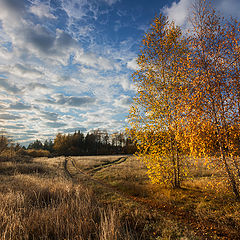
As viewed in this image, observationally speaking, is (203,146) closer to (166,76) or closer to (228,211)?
(228,211)

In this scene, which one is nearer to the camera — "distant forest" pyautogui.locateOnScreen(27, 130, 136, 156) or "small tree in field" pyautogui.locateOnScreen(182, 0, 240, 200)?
"small tree in field" pyautogui.locateOnScreen(182, 0, 240, 200)

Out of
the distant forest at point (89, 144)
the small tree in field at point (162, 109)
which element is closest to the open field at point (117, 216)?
the small tree in field at point (162, 109)

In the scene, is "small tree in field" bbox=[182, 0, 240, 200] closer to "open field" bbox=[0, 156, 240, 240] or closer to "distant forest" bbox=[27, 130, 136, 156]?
"open field" bbox=[0, 156, 240, 240]

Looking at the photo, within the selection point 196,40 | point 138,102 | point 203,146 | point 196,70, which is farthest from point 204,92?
point 138,102

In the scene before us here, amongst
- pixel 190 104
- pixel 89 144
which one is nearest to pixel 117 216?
pixel 190 104

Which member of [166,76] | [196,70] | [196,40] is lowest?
[196,70]

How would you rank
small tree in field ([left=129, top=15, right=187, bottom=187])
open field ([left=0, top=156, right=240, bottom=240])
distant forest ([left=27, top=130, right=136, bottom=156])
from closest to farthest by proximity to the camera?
open field ([left=0, top=156, right=240, bottom=240]) < small tree in field ([left=129, top=15, right=187, bottom=187]) < distant forest ([left=27, top=130, right=136, bottom=156])

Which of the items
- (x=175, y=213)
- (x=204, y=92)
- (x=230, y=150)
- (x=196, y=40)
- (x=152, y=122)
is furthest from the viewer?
(x=152, y=122)

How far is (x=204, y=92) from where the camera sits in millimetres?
7941

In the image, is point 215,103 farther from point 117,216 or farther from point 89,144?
point 89,144

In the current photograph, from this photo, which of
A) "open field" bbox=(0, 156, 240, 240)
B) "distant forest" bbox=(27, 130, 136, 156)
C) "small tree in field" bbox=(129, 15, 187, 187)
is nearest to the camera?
"open field" bbox=(0, 156, 240, 240)

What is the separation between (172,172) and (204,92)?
18.7 feet

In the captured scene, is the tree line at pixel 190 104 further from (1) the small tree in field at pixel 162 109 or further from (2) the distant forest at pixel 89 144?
(2) the distant forest at pixel 89 144

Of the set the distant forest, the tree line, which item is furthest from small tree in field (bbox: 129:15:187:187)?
the distant forest
